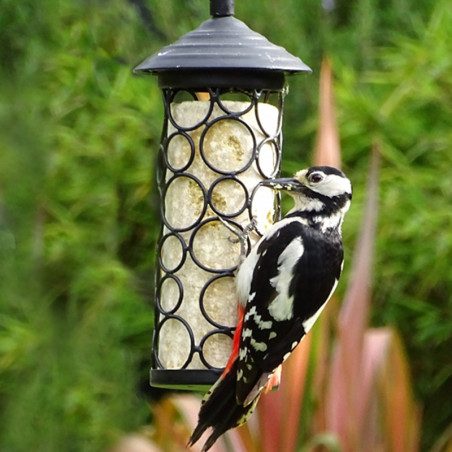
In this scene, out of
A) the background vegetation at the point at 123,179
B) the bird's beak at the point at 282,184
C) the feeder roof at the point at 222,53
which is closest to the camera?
the feeder roof at the point at 222,53

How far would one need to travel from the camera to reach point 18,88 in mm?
5195

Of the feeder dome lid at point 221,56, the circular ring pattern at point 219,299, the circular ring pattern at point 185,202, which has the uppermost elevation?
the feeder dome lid at point 221,56

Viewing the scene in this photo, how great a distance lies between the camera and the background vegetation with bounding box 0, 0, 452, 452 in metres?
4.75

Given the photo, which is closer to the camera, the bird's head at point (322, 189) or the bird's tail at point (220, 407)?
the bird's tail at point (220, 407)

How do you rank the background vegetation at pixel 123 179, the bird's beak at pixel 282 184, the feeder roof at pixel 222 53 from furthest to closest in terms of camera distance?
the background vegetation at pixel 123 179 → the bird's beak at pixel 282 184 → the feeder roof at pixel 222 53

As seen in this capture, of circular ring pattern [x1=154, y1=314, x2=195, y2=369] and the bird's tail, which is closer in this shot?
the bird's tail

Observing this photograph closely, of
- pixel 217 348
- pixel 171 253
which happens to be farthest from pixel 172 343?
pixel 171 253

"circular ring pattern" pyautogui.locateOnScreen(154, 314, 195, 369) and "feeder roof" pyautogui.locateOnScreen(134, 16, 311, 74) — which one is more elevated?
"feeder roof" pyautogui.locateOnScreen(134, 16, 311, 74)

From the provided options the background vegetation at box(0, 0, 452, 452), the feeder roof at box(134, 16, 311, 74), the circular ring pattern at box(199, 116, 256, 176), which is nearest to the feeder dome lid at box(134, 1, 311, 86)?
the feeder roof at box(134, 16, 311, 74)

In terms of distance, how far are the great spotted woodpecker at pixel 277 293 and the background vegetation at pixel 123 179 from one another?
1.42 meters

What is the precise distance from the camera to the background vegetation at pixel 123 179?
187 inches

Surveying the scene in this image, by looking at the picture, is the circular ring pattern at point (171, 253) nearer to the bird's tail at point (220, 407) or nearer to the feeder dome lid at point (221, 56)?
the bird's tail at point (220, 407)

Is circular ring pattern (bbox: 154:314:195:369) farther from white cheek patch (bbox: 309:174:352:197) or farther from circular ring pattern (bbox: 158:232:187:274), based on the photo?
white cheek patch (bbox: 309:174:352:197)

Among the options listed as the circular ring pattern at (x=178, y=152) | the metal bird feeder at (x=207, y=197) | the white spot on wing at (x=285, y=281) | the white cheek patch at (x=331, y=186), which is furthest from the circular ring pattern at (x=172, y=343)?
the white cheek patch at (x=331, y=186)
